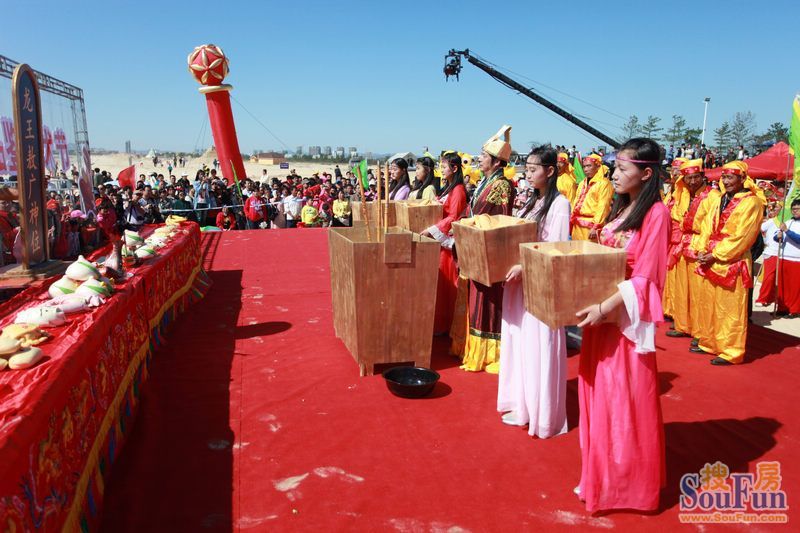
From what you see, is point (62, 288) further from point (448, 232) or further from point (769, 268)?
point (769, 268)

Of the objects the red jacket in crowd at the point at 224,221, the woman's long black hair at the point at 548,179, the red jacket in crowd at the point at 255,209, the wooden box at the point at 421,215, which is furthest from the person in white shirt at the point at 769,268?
the red jacket in crowd at the point at 255,209

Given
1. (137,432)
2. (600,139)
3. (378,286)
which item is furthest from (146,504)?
(600,139)

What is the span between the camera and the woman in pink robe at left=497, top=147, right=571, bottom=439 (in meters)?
3.18

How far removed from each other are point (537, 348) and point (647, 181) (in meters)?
1.20

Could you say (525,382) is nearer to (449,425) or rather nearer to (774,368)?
(449,425)

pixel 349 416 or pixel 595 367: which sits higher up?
pixel 595 367

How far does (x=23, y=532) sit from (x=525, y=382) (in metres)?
2.47

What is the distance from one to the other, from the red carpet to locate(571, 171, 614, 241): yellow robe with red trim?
2249 millimetres

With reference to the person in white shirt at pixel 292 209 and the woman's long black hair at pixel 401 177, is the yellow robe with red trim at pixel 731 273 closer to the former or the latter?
the woman's long black hair at pixel 401 177

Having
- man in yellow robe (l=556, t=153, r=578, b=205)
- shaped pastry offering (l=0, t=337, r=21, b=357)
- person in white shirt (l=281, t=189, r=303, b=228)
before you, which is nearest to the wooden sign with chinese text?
shaped pastry offering (l=0, t=337, r=21, b=357)

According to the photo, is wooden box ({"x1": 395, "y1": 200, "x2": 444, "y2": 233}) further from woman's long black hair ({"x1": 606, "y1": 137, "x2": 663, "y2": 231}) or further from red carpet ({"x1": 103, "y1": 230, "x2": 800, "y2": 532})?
woman's long black hair ({"x1": 606, "y1": 137, "x2": 663, "y2": 231})

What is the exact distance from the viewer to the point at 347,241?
3.99m

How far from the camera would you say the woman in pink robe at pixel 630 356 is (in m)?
2.27

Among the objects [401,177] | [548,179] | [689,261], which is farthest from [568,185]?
[548,179]
